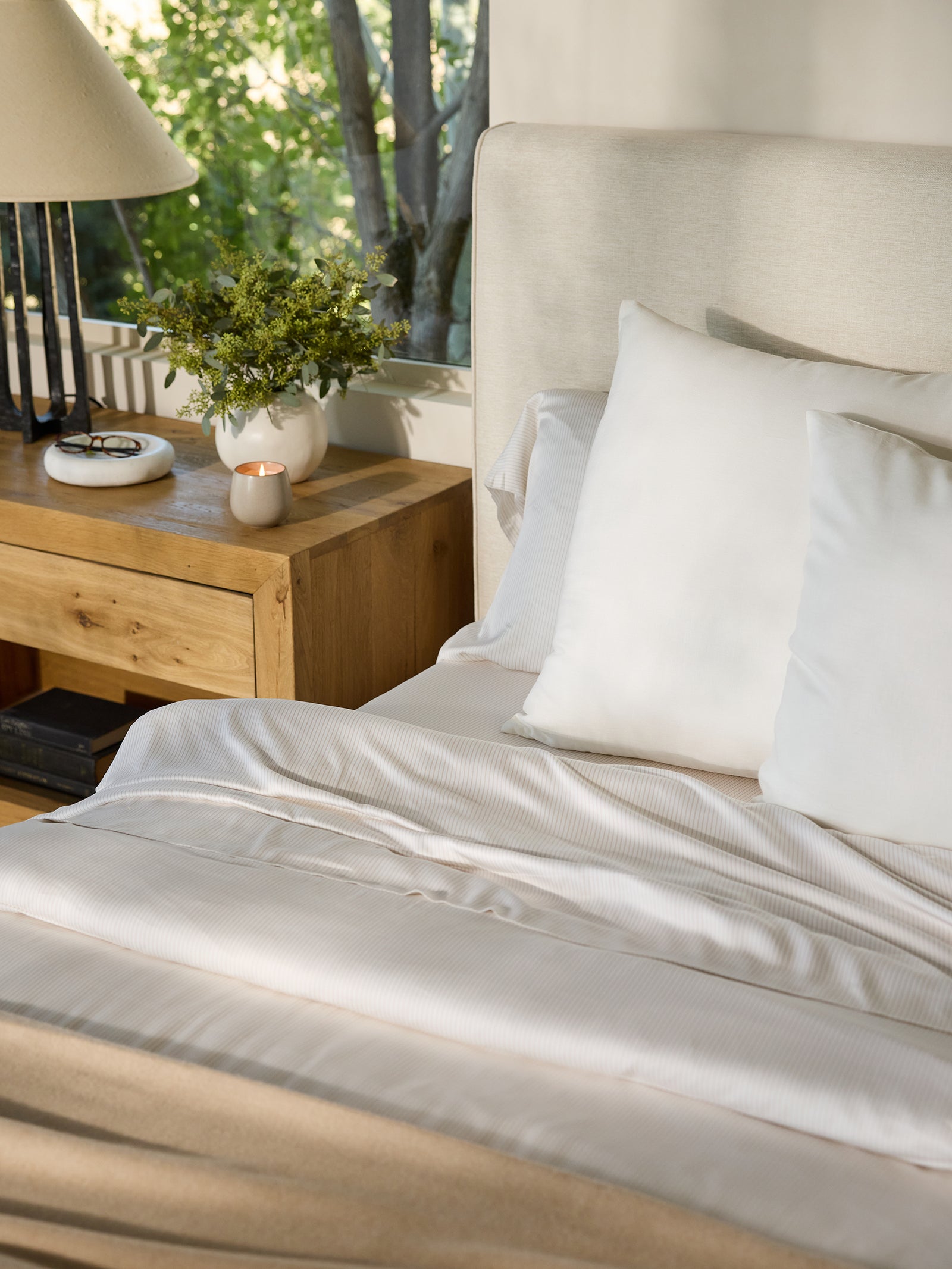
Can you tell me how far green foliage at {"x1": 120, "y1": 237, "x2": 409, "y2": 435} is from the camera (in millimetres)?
2090

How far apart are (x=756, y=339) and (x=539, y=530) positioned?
0.42 meters

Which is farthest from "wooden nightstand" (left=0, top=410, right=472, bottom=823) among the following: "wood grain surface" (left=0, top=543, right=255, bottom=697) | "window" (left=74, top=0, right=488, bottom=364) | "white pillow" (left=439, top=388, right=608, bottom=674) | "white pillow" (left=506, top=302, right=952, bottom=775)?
"white pillow" (left=506, top=302, right=952, bottom=775)

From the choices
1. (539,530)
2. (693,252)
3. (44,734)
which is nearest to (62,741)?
(44,734)

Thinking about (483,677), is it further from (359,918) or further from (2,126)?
(2,126)

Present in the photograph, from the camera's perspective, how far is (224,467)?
2.33m

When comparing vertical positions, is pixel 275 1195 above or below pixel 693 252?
below

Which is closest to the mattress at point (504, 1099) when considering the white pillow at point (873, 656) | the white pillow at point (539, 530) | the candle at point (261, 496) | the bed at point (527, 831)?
the bed at point (527, 831)

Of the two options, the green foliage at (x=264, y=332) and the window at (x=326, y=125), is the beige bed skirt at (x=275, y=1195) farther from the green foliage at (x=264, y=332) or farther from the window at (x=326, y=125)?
the window at (x=326, y=125)

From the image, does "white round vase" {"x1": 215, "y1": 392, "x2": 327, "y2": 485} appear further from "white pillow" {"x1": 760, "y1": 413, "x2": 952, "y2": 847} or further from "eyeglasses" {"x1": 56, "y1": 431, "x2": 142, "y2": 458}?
"white pillow" {"x1": 760, "y1": 413, "x2": 952, "y2": 847}

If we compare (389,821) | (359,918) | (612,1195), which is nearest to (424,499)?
(389,821)

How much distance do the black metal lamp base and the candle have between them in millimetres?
565

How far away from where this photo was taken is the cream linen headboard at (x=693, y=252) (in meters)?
1.77

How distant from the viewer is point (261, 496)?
6.55 ft

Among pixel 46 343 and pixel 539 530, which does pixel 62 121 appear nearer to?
pixel 46 343
